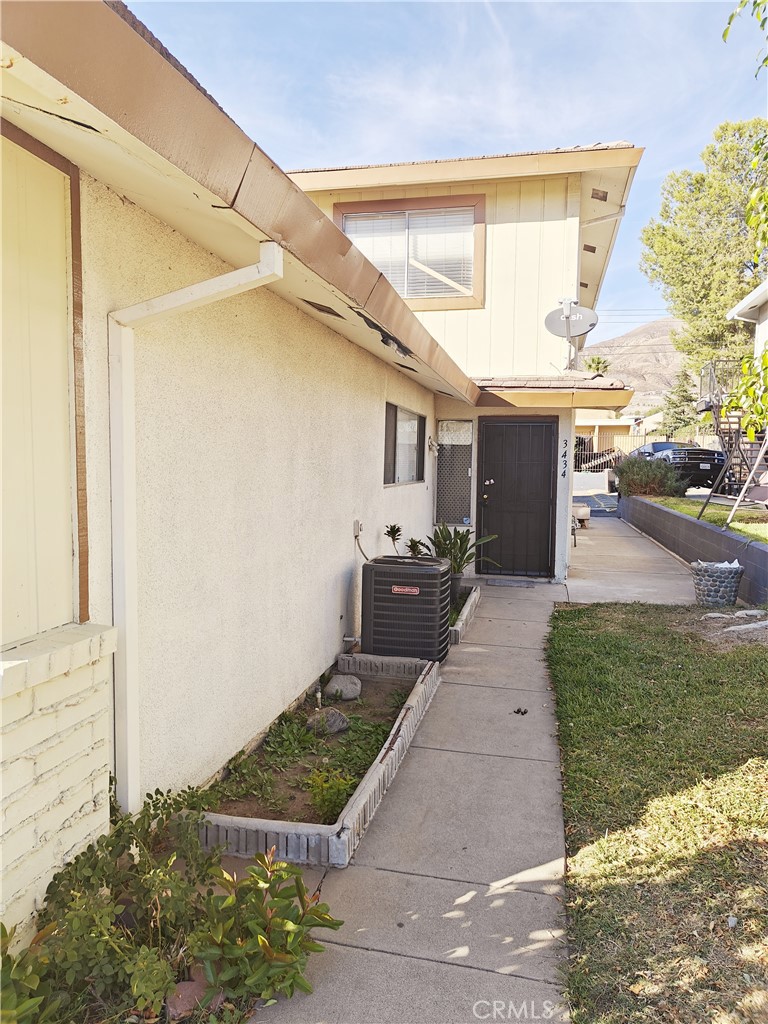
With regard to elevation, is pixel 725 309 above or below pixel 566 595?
above

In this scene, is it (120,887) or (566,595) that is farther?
(566,595)

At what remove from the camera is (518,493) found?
10.6 meters

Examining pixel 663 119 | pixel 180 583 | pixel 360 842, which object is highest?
pixel 663 119

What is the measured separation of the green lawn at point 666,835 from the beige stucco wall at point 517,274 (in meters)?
5.39

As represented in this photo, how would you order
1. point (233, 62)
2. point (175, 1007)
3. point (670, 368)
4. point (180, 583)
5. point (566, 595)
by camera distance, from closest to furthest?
point (175, 1007) → point (180, 583) → point (233, 62) → point (566, 595) → point (670, 368)

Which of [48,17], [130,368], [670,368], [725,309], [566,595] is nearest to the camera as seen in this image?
[48,17]

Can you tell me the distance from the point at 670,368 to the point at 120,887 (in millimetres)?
152342

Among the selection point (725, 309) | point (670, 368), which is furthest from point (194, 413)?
point (670, 368)

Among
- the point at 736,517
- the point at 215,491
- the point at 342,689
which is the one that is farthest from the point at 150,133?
the point at 736,517

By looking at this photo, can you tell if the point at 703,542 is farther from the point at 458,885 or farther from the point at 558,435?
the point at 458,885

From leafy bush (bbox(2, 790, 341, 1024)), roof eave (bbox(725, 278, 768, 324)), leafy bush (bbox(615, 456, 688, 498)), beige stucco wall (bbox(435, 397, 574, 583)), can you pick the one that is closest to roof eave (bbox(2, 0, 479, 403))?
leafy bush (bbox(2, 790, 341, 1024))

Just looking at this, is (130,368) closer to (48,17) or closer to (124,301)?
Answer: (124,301)

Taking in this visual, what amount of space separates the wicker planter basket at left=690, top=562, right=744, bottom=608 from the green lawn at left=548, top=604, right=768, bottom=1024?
2.34 m

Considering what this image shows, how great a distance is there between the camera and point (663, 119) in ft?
32.9
